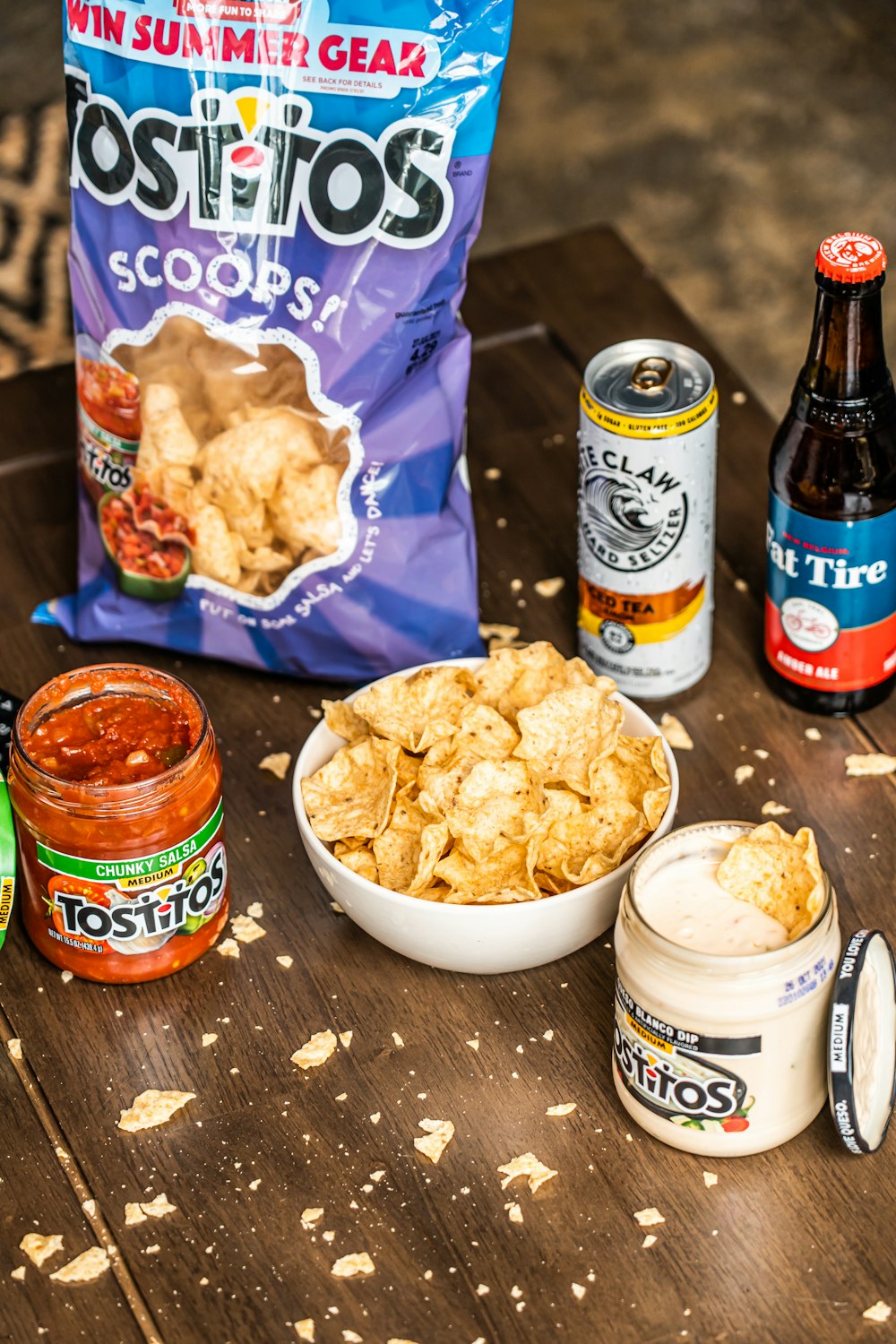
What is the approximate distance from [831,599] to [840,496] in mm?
86

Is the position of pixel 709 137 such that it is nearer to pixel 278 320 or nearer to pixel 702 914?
pixel 278 320

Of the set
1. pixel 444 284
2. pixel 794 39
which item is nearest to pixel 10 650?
pixel 444 284

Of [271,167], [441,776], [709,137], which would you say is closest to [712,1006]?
[441,776]

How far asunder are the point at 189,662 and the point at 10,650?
16 centimetres

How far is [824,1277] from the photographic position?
99 cm

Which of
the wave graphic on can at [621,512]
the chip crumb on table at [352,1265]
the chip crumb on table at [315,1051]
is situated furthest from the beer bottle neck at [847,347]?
the chip crumb on table at [352,1265]

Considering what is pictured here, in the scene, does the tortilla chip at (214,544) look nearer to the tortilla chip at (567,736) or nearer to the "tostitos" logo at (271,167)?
the "tostitos" logo at (271,167)

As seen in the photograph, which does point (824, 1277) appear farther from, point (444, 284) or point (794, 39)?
point (794, 39)

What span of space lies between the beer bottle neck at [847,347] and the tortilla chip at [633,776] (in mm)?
305

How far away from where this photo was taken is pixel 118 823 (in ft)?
3.67

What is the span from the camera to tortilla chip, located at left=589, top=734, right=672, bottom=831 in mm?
1185

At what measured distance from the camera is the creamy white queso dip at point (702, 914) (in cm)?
102

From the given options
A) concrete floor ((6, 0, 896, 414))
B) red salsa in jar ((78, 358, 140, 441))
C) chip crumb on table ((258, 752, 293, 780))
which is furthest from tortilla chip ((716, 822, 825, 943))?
concrete floor ((6, 0, 896, 414))

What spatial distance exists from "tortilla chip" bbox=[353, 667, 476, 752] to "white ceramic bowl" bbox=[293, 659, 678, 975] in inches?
3.3
